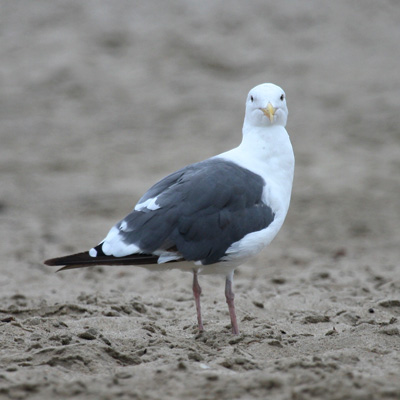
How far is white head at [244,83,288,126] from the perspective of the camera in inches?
204

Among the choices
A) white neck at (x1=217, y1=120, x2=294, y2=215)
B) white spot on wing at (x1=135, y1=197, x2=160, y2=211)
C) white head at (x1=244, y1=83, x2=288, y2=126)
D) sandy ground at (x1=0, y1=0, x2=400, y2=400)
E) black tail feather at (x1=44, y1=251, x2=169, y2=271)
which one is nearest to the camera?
sandy ground at (x1=0, y1=0, x2=400, y2=400)

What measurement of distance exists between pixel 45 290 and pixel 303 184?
4.53 metres

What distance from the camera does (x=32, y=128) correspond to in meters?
12.1

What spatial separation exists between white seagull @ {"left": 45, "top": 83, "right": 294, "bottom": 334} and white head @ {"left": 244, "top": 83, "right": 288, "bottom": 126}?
32cm

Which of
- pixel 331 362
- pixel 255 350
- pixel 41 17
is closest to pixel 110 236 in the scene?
pixel 255 350

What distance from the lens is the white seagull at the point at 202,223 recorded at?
4.59 metres

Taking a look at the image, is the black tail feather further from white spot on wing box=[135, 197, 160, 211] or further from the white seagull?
white spot on wing box=[135, 197, 160, 211]

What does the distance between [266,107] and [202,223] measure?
0.99 metres

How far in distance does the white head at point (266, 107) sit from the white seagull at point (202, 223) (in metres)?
0.32

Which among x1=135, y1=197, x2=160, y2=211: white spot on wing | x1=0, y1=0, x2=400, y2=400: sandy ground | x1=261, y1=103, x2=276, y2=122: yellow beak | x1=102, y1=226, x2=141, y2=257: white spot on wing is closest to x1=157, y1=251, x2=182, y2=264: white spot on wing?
x1=102, y1=226, x2=141, y2=257: white spot on wing

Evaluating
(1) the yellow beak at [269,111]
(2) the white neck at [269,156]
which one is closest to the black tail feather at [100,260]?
(2) the white neck at [269,156]

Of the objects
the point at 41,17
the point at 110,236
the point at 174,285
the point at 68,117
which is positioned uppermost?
the point at 41,17

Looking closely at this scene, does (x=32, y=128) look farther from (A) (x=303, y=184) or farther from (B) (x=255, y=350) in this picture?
(B) (x=255, y=350)

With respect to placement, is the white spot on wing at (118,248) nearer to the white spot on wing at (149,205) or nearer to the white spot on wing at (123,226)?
the white spot on wing at (123,226)
